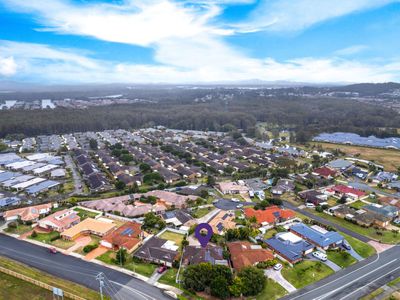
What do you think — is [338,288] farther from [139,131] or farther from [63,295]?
[139,131]

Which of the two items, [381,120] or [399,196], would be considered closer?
[399,196]

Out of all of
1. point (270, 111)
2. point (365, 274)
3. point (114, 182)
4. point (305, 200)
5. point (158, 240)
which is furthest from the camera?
point (270, 111)

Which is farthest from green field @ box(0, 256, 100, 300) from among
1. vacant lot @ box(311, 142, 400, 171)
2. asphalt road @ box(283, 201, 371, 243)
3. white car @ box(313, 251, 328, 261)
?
vacant lot @ box(311, 142, 400, 171)

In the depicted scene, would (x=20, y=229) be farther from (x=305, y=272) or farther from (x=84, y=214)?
(x=305, y=272)

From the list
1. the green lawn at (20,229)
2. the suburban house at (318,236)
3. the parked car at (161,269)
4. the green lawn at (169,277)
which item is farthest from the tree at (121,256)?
the suburban house at (318,236)

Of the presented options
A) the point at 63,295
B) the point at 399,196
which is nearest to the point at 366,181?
the point at 399,196

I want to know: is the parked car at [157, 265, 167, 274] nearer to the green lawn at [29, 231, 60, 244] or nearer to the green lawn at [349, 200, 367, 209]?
the green lawn at [29, 231, 60, 244]
